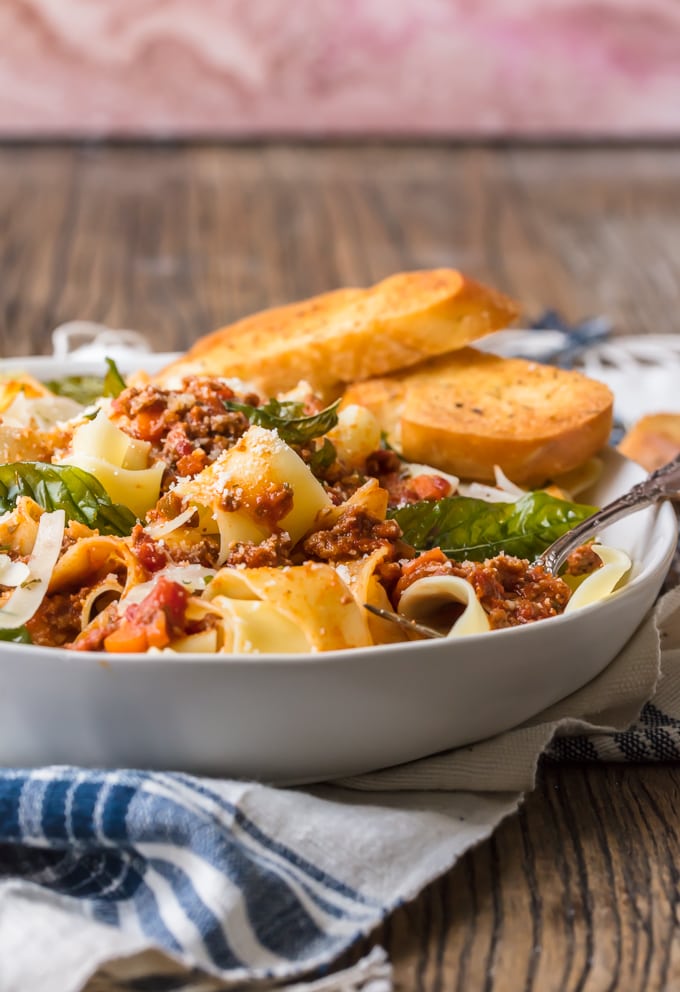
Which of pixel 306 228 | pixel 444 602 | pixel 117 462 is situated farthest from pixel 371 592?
pixel 306 228

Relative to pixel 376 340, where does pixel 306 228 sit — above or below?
below

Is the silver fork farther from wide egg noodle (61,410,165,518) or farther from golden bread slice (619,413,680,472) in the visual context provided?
wide egg noodle (61,410,165,518)

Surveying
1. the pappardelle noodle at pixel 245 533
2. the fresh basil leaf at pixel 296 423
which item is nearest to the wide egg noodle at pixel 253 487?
the pappardelle noodle at pixel 245 533

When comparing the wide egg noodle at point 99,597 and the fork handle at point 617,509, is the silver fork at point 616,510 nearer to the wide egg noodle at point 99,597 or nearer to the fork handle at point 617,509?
the fork handle at point 617,509

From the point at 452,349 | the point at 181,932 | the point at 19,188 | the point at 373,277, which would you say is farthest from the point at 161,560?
the point at 19,188

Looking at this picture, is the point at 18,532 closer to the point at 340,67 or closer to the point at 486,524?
the point at 486,524

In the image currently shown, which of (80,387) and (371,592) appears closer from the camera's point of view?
(371,592)
